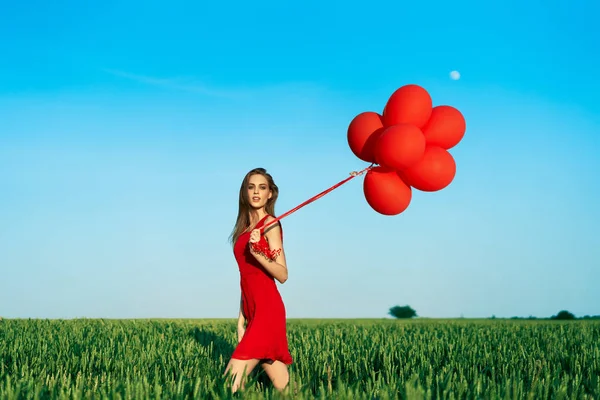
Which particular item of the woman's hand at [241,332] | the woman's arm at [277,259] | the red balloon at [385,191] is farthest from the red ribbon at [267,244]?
the woman's hand at [241,332]

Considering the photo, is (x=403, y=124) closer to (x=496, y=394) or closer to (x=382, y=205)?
(x=382, y=205)

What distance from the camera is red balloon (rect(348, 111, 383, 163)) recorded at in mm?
6196

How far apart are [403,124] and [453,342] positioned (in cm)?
436

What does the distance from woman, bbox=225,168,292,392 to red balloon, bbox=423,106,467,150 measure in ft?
5.90

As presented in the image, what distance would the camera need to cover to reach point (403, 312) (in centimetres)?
2408

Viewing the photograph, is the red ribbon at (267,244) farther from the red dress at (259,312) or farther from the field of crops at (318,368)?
the field of crops at (318,368)

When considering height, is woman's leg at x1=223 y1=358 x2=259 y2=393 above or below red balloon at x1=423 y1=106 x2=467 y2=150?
below

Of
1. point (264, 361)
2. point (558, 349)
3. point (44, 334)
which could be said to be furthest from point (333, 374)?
point (44, 334)

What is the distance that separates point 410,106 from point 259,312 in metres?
2.52

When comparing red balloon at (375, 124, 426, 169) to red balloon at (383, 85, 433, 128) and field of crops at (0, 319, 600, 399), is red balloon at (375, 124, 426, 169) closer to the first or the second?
red balloon at (383, 85, 433, 128)

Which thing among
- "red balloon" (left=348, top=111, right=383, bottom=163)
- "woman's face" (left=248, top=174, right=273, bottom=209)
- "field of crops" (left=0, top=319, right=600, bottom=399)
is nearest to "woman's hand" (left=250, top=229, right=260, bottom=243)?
"woman's face" (left=248, top=174, right=273, bottom=209)

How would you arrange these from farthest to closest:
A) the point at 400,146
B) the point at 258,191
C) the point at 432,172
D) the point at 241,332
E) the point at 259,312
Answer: the point at 432,172 → the point at 400,146 → the point at 241,332 → the point at 258,191 → the point at 259,312

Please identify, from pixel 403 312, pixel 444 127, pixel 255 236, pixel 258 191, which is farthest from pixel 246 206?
pixel 403 312

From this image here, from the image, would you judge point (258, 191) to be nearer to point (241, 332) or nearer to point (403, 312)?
point (241, 332)
